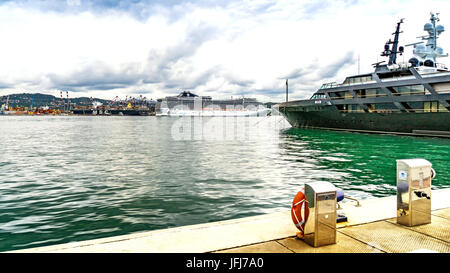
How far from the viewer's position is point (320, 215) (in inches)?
215

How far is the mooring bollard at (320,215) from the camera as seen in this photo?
5422mm

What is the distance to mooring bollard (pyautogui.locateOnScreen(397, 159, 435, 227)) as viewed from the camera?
6.39 metres

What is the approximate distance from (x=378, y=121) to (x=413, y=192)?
39843mm

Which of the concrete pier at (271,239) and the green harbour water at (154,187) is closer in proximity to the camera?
the concrete pier at (271,239)

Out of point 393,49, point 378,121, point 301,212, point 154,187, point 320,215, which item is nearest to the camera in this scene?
point 320,215

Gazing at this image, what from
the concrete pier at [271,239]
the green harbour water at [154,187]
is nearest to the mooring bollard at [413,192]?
the concrete pier at [271,239]

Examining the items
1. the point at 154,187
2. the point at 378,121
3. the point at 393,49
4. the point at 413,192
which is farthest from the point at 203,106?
the point at 413,192

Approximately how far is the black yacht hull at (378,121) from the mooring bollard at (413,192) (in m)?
34.5

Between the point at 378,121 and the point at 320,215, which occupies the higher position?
the point at 378,121

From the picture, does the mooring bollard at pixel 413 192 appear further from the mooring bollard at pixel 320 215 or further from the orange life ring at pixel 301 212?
the orange life ring at pixel 301 212

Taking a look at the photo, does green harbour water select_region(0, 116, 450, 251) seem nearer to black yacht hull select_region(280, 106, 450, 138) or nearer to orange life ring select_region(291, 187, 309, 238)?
orange life ring select_region(291, 187, 309, 238)

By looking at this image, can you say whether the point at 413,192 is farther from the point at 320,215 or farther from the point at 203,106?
the point at 203,106

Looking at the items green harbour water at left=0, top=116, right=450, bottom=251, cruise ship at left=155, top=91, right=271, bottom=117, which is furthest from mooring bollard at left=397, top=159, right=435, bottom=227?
cruise ship at left=155, top=91, right=271, bottom=117
